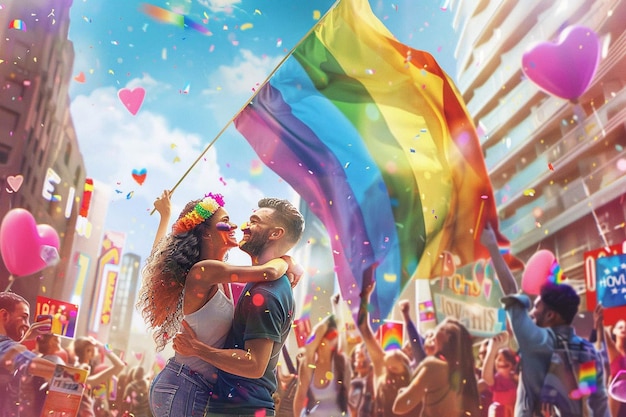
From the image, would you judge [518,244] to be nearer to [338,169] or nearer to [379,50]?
[338,169]

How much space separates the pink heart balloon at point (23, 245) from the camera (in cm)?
298

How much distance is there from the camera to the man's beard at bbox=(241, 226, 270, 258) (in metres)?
1.45

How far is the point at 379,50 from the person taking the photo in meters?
3.01


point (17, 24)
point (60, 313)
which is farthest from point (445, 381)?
point (17, 24)

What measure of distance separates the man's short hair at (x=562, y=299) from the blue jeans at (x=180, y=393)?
205 centimetres

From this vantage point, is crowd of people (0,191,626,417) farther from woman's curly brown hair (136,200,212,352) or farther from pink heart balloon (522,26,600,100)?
pink heart balloon (522,26,600,100)

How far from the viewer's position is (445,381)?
2.89 meters

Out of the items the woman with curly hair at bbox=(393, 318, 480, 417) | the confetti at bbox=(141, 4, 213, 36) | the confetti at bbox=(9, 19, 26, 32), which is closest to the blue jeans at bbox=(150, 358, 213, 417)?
the woman with curly hair at bbox=(393, 318, 480, 417)

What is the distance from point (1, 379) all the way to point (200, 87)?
2.18 meters

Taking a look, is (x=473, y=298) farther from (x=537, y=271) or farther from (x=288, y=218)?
(x=288, y=218)

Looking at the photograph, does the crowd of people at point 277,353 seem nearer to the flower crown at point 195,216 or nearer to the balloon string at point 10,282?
the flower crown at point 195,216

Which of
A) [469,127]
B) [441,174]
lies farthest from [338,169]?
[469,127]

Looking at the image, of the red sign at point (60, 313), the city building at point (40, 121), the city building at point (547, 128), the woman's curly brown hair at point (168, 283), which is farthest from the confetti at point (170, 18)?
the woman's curly brown hair at point (168, 283)

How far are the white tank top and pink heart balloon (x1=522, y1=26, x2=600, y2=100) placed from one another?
2.00 metres
